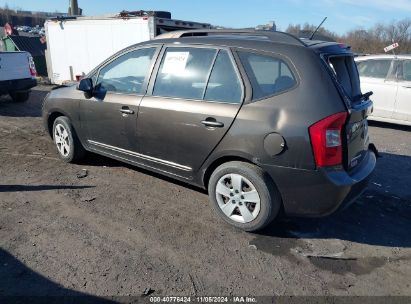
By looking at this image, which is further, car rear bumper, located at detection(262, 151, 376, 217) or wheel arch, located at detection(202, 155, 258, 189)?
wheel arch, located at detection(202, 155, 258, 189)

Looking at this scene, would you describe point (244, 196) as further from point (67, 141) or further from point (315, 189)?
point (67, 141)

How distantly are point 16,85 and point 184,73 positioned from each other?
724 cm

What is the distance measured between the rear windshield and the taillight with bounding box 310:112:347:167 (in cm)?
36

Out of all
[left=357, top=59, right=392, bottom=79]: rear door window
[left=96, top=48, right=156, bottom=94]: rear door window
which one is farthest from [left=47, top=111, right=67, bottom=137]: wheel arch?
[left=357, top=59, right=392, bottom=79]: rear door window

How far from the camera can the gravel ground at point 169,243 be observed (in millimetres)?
2943

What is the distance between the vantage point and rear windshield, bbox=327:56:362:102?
3.45 m

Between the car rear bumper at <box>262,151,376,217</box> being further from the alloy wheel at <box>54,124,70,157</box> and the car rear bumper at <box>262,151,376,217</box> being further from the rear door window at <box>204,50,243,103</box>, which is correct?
the alloy wheel at <box>54,124,70,157</box>

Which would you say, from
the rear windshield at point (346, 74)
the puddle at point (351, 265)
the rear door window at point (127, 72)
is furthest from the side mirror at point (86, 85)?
the puddle at point (351, 265)

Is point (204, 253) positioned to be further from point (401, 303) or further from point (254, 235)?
point (401, 303)

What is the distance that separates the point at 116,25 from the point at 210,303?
32.6ft

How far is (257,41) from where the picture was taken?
3.59 meters

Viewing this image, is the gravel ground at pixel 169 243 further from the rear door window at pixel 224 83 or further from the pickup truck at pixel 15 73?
the pickup truck at pixel 15 73

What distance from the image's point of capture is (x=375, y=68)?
8.72 m

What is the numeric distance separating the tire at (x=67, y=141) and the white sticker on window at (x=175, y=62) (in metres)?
1.87
